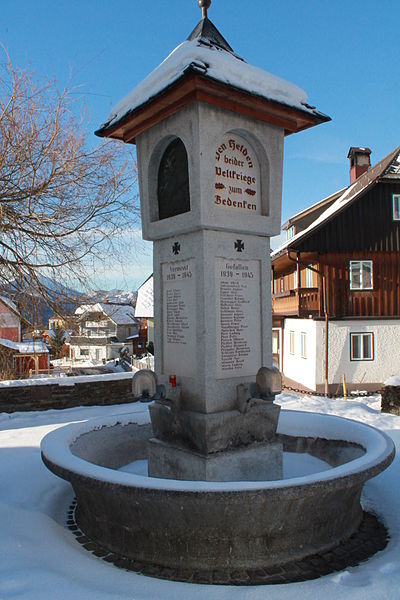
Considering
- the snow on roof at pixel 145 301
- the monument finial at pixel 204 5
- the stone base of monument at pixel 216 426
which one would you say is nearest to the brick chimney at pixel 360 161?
the snow on roof at pixel 145 301

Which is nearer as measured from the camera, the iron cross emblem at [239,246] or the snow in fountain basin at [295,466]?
the iron cross emblem at [239,246]

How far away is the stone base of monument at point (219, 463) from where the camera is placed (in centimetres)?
447

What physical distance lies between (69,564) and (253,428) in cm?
203

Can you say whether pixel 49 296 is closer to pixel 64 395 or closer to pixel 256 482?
pixel 64 395

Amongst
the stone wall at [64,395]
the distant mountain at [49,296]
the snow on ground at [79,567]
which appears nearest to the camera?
the snow on ground at [79,567]

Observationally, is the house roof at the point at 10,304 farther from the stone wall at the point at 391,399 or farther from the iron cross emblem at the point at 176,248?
the stone wall at the point at 391,399

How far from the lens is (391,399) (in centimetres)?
991

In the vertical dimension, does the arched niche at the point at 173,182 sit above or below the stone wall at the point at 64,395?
above

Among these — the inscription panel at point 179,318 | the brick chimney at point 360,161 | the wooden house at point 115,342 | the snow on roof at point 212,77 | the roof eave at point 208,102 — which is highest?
the brick chimney at point 360,161

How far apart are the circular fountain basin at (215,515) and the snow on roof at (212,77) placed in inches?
128

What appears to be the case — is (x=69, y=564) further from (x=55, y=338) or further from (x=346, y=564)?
(x=55, y=338)

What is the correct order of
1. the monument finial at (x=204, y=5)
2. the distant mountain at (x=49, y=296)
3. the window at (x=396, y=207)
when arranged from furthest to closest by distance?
the window at (x=396, y=207)
the distant mountain at (x=49, y=296)
the monument finial at (x=204, y=5)

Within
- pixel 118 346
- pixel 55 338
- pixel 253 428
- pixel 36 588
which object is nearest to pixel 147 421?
pixel 253 428

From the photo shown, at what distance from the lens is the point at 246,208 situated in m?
4.97
